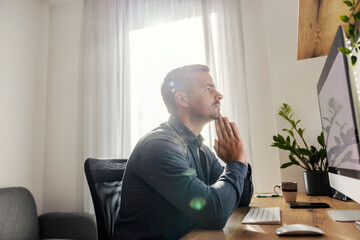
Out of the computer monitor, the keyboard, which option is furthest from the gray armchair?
the computer monitor

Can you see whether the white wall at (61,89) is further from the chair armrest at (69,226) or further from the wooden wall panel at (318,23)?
the wooden wall panel at (318,23)

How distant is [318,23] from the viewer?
1.27 m

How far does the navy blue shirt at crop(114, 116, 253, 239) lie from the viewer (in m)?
0.89

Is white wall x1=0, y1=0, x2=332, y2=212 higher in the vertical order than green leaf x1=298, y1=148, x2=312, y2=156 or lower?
higher

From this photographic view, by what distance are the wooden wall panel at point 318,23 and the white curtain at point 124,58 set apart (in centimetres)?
83

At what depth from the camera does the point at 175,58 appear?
8.82 feet

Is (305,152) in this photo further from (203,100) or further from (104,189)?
(104,189)

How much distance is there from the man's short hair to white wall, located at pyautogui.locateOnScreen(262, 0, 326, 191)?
0.83m

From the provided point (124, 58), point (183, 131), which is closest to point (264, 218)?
point (183, 131)

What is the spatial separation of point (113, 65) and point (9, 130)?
3.79 feet

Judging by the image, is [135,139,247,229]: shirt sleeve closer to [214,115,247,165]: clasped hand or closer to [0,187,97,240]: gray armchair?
[214,115,247,165]: clasped hand

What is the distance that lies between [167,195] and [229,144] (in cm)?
36

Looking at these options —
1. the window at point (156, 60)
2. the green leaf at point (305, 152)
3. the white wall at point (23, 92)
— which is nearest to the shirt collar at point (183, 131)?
the green leaf at point (305, 152)

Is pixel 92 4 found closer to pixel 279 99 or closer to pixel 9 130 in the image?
pixel 9 130
